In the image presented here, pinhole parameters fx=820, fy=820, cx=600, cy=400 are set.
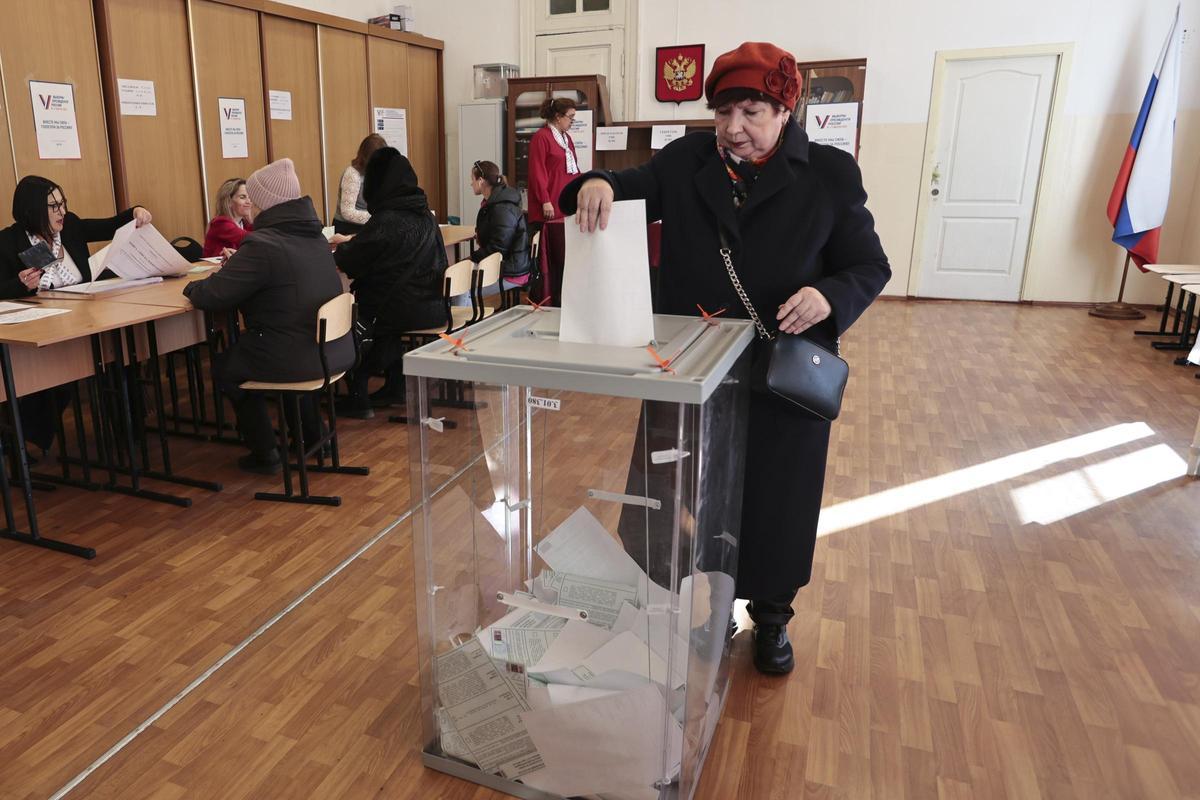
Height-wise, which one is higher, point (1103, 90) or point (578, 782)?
point (1103, 90)

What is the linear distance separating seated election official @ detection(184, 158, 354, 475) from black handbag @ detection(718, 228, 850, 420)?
1812 mm

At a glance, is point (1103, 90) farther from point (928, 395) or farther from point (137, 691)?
point (137, 691)

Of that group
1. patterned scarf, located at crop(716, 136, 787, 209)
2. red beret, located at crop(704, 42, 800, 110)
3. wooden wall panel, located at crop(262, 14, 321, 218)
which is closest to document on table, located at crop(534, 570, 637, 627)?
patterned scarf, located at crop(716, 136, 787, 209)

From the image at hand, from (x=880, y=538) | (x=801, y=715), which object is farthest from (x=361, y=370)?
(x=801, y=715)

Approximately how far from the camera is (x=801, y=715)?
73.9 inches

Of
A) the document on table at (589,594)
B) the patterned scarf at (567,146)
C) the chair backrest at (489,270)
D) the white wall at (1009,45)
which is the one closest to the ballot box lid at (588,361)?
the document on table at (589,594)

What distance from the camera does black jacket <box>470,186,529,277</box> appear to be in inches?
189

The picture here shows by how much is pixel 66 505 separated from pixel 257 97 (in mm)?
3781

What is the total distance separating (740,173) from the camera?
167 centimetres

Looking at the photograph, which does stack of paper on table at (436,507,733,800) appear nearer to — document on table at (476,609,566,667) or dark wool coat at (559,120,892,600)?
document on table at (476,609,566,667)

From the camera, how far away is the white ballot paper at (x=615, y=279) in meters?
1.41

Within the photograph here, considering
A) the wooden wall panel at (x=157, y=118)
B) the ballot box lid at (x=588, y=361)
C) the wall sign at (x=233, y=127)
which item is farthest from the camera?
the wall sign at (x=233, y=127)

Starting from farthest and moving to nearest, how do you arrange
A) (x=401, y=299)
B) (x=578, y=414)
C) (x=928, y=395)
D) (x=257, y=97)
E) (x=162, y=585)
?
(x=257, y=97), (x=928, y=395), (x=401, y=299), (x=162, y=585), (x=578, y=414)

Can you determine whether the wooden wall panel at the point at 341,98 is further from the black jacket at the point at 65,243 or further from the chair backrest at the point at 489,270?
the chair backrest at the point at 489,270
